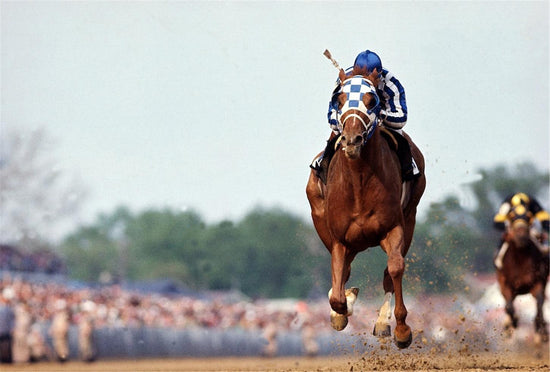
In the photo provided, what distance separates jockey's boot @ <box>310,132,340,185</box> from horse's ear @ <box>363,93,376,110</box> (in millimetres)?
1196

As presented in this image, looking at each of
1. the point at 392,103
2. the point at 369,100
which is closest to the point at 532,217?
the point at 392,103

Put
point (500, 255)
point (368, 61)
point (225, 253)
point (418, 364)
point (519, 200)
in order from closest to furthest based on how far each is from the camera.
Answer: point (368, 61) → point (418, 364) → point (519, 200) → point (500, 255) → point (225, 253)

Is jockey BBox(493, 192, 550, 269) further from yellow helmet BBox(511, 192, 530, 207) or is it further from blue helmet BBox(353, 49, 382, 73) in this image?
blue helmet BBox(353, 49, 382, 73)

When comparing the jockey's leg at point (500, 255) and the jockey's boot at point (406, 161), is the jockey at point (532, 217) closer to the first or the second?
the jockey's leg at point (500, 255)

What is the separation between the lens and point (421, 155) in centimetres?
1155

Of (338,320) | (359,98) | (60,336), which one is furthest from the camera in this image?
(60,336)

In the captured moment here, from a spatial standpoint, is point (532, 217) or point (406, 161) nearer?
point (406, 161)

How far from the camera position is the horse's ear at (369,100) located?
8836 millimetres

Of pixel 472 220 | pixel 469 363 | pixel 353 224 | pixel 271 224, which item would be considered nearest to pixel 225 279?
pixel 271 224

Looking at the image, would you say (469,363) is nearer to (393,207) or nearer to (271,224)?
(393,207)

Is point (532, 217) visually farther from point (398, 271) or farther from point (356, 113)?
point (356, 113)

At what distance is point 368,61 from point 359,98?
957mm

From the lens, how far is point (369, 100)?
886 cm

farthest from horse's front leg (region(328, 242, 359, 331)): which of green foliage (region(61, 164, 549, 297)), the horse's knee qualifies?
green foliage (region(61, 164, 549, 297))
